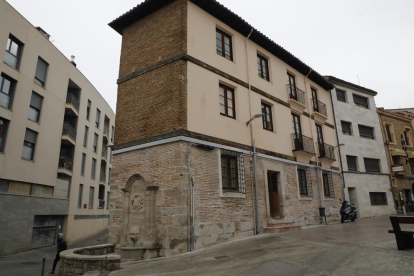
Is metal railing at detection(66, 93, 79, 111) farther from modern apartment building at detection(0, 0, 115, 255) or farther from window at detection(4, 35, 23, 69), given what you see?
window at detection(4, 35, 23, 69)

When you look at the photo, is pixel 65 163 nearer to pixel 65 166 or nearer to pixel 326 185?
pixel 65 166

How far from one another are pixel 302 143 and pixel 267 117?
284cm

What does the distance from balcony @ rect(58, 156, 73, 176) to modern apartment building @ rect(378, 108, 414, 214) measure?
79.4ft

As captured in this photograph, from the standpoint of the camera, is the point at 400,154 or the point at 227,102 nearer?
the point at 227,102

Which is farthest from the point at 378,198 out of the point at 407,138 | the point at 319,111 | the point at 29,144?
the point at 29,144

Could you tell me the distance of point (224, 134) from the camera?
1138cm

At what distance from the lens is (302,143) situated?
15383 millimetres

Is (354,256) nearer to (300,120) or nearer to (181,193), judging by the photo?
(181,193)

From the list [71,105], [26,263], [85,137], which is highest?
[71,105]

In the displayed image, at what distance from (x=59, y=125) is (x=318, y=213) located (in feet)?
58.3

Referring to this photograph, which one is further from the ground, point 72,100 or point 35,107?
point 72,100

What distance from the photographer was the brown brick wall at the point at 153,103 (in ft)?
33.9

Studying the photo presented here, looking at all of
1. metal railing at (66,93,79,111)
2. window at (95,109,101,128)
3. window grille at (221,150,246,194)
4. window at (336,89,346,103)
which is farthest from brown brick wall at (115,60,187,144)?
window at (95,109,101,128)

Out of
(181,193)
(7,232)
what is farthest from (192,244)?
(7,232)
